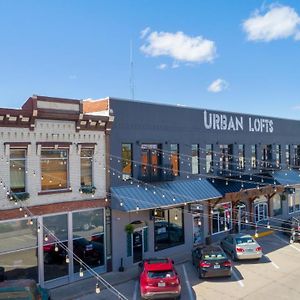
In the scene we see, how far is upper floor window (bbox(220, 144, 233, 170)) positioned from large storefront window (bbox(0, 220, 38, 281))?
1624 cm

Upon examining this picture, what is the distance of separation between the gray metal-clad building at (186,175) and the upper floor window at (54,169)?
284 centimetres

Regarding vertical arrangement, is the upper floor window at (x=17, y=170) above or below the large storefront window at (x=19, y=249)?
above

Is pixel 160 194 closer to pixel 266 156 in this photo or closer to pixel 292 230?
pixel 292 230

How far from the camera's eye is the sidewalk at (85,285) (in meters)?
17.6

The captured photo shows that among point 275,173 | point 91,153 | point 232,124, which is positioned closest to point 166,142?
point 91,153

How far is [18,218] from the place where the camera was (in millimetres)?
17734

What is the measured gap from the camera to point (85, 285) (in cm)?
1895

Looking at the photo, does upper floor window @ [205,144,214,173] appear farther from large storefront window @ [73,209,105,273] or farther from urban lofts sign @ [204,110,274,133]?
large storefront window @ [73,209,105,273]

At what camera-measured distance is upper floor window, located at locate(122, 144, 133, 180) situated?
22516 mm

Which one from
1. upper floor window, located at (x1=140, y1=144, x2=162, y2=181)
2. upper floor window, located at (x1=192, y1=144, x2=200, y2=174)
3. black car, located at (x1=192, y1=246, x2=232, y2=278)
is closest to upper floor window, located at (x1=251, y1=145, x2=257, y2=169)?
upper floor window, located at (x1=192, y1=144, x2=200, y2=174)

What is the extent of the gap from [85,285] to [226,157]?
1595 centimetres

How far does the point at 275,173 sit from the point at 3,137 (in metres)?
25.2

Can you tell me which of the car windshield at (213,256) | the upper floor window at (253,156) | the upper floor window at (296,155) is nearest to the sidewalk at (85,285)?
the car windshield at (213,256)

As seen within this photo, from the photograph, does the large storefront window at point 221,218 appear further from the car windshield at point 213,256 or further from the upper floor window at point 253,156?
the car windshield at point 213,256
